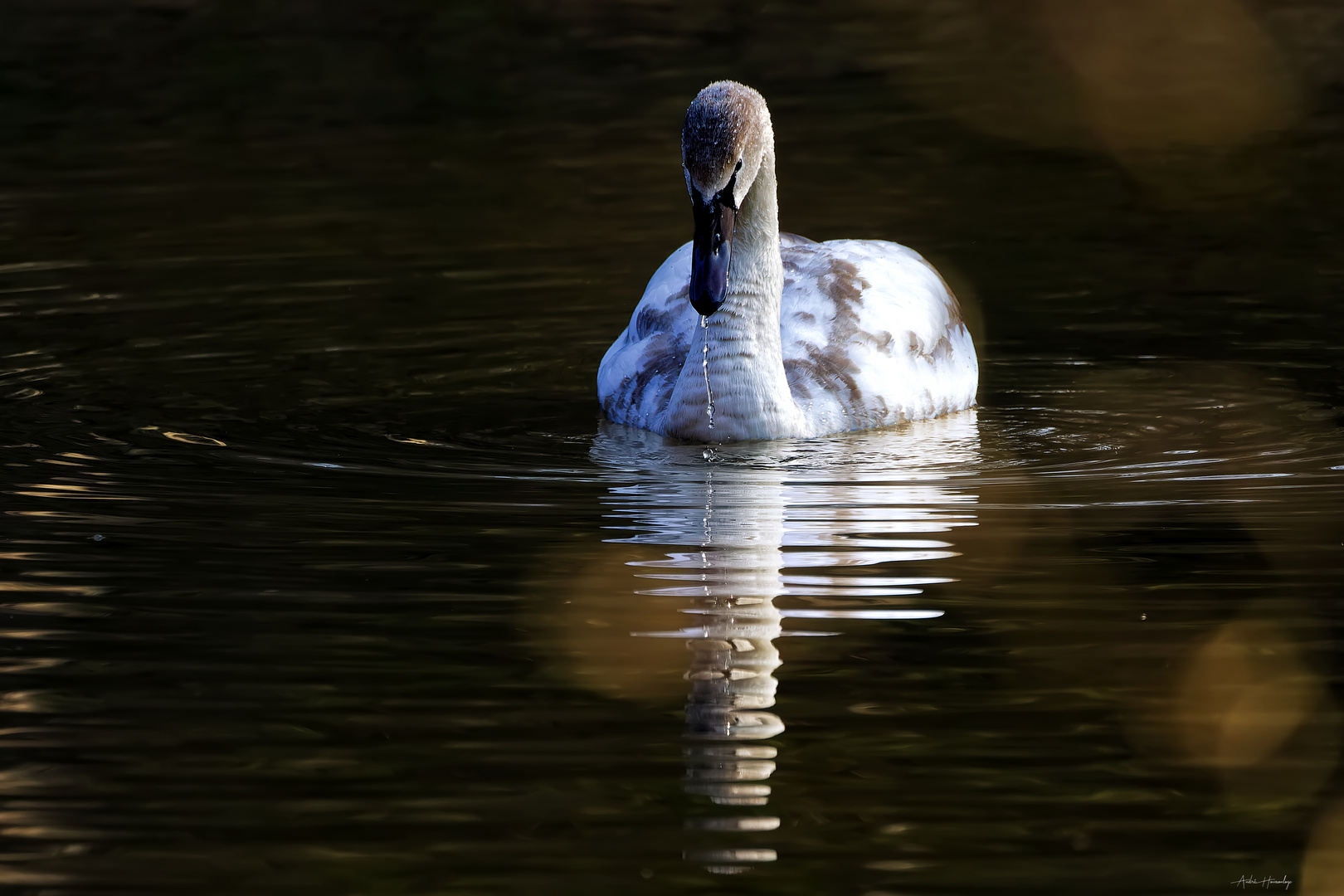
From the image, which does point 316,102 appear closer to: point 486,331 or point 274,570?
point 486,331

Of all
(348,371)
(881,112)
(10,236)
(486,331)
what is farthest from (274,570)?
(881,112)

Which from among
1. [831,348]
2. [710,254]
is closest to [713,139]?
[710,254]

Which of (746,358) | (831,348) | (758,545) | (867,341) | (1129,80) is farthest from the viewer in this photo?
(1129,80)

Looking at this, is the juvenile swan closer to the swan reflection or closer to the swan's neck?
the swan's neck

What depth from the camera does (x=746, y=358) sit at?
11.0 meters

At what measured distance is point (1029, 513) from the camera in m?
9.38

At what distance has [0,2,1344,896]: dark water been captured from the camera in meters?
6.03

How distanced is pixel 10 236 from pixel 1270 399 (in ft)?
33.1
